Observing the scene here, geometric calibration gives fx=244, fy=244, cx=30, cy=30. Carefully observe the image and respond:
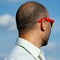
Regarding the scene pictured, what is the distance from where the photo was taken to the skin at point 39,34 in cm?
673

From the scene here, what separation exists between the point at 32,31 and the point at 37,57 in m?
0.75

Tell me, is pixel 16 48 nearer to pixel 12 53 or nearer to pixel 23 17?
pixel 12 53

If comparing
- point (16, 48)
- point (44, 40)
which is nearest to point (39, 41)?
point (44, 40)

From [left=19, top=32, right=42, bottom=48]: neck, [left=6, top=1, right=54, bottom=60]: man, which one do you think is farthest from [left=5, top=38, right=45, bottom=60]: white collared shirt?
[left=19, top=32, right=42, bottom=48]: neck

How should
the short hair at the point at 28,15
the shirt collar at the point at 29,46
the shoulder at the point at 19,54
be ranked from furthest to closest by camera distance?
the short hair at the point at 28,15, the shirt collar at the point at 29,46, the shoulder at the point at 19,54

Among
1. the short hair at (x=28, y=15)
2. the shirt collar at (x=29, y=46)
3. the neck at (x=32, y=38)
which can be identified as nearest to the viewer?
the shirt collar at (x=29, y=46)

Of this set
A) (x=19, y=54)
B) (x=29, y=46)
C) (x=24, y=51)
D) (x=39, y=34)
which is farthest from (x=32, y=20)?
(x=19, y=54)

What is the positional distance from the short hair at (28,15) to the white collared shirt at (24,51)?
44 cm

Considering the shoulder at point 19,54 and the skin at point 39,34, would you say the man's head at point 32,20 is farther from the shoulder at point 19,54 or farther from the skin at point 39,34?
the shoulder at point 19,54

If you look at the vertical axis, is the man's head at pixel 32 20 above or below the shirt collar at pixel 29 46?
above

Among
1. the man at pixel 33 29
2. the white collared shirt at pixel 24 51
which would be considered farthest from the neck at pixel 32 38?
the white collared shirt at pixel 24 51

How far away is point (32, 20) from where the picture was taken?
6.87m

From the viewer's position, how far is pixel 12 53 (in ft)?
20.9

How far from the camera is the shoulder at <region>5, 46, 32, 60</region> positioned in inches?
244
